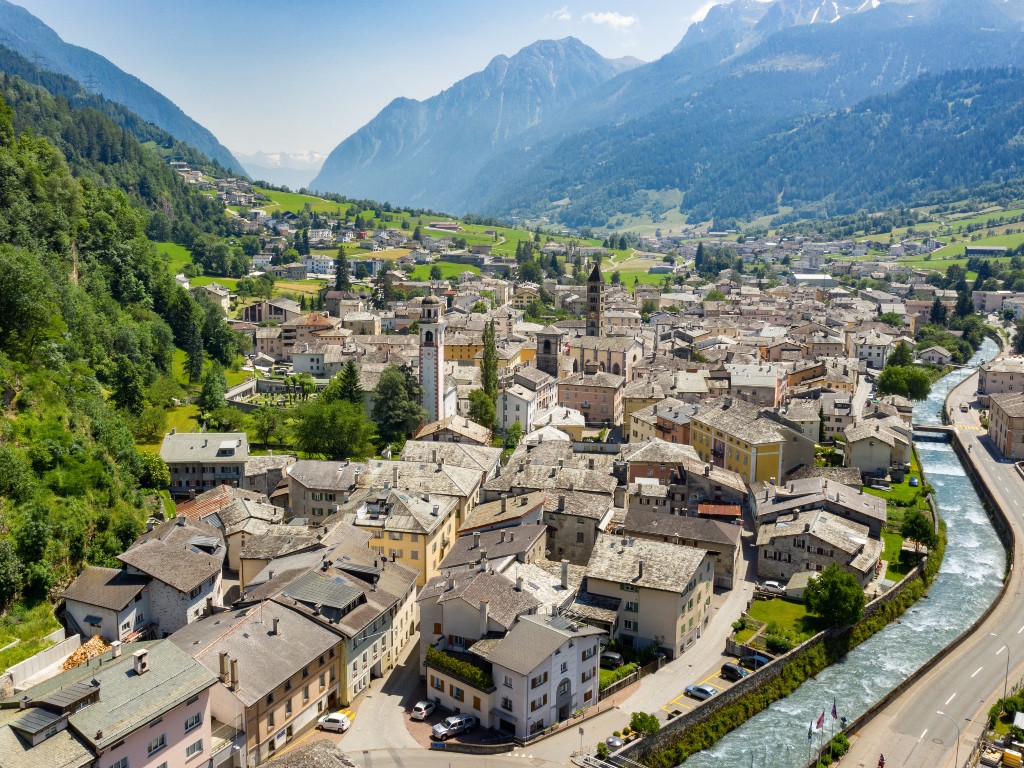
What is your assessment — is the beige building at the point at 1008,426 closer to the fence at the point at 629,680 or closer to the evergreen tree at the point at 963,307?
the fence at the point at 629,680

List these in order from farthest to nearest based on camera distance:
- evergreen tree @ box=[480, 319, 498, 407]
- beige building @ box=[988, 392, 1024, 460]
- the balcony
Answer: beige building @ box=[988, 392, 1024, 460] < evergreen tree @ box=[480, 319, 498, 407] < the balcony

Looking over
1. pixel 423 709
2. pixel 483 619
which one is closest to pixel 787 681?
pixel 483 619

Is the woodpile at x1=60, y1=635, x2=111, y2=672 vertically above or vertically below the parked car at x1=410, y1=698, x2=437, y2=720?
above

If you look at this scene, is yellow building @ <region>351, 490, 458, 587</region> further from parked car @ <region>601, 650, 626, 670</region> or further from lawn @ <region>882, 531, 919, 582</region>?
lawn @ <region>882, 531, 919, 582</region>

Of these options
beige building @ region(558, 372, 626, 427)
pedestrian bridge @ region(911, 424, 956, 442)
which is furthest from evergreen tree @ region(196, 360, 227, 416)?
pedestrian bridge @ region(911, 424, 956, 442)

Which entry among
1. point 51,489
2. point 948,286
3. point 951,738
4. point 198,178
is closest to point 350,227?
point 198,178

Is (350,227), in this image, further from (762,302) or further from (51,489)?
(51,489)

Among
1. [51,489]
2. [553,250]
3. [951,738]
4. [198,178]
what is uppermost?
[198,178]
